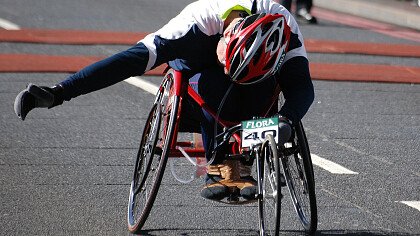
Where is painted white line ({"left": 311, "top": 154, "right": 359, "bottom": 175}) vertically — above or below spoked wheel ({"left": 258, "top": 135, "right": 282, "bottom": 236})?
below

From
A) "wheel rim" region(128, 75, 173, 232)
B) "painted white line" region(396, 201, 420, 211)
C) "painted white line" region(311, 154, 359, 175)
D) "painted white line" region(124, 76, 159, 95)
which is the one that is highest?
"wheel rim" region(128, 75, 173, 232)

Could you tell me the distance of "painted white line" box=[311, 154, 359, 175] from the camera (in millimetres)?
8586

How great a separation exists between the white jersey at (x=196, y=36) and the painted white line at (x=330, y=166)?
2.20 metres

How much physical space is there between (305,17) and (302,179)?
11.4 metres

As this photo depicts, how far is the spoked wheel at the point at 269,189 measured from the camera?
19.0 ft

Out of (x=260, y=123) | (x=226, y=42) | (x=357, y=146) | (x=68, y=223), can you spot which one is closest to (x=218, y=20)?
(x=226, y=42)

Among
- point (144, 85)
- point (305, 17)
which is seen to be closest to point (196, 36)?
point (144, 85)

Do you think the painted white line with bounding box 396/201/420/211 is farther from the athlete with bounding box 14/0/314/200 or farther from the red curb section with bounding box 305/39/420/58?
the red curb section with bounding box 305/39/420/58

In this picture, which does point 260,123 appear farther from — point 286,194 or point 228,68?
point 286,194

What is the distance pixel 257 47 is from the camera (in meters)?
6.09

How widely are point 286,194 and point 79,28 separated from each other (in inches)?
345

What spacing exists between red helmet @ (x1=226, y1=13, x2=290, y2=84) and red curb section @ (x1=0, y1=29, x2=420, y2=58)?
8607mm

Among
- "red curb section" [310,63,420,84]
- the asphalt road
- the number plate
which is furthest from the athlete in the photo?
"red curb section" [310,63,420,84]

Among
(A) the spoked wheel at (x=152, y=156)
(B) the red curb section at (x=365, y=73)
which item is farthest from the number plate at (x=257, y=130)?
(B) the red curb section at (x=365, y=73)
